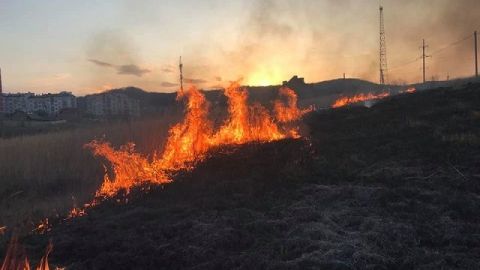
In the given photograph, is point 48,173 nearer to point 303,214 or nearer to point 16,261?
point 16,261

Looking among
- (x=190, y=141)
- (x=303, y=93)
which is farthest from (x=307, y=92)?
(x=190, y=141)

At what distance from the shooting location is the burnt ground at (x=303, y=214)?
7427 mm

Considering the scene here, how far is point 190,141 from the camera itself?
15664 mm

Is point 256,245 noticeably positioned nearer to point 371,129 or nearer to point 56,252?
point 56,252

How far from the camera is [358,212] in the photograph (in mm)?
9656

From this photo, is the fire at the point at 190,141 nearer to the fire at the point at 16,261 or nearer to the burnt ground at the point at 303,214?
the burnt ground at the point at 303,214

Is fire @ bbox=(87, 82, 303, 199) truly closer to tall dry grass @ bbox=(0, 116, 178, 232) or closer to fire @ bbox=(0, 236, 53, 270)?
tall dry grass @ bbox=(0, 116, 178, 232)

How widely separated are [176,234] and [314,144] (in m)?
9.40

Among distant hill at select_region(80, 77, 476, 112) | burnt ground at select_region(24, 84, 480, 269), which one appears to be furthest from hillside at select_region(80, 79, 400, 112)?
burnt ground at select_region(24, 84, 480, 269)

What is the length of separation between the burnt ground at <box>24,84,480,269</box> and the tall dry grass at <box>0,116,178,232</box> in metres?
2.56

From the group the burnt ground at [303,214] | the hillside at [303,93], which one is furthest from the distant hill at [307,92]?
the burnt ground at [303,214]

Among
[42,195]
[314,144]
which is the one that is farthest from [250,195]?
[42,195]

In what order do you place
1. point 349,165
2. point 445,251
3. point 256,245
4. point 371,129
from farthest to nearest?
point 371,129 < point 349,165 < point 256,245 < point 445,251

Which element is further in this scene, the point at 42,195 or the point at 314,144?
the point at 314,144
